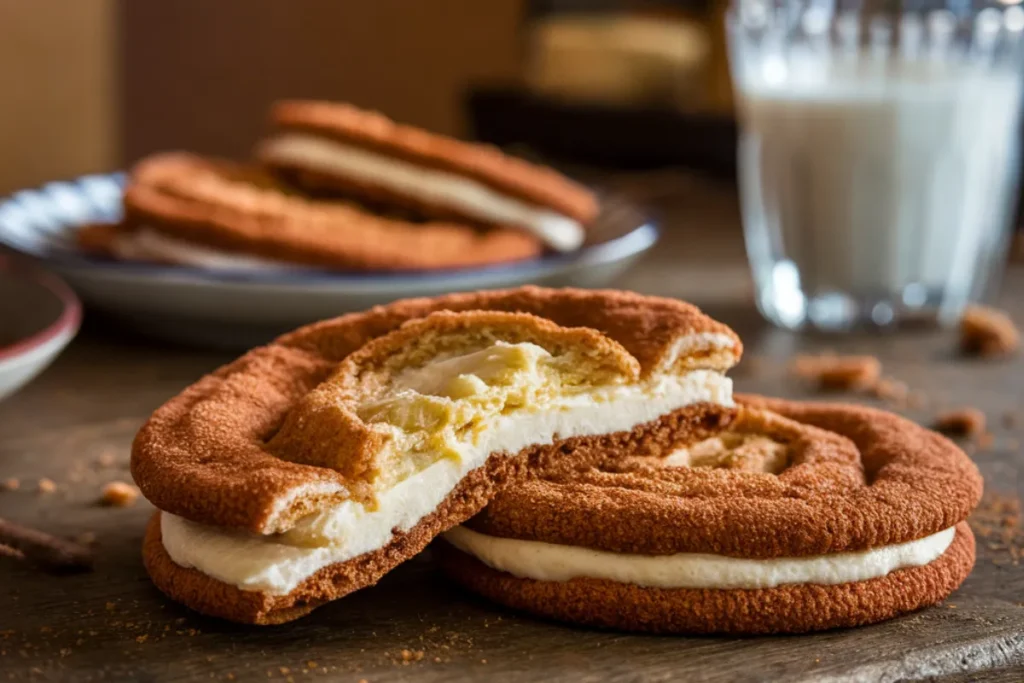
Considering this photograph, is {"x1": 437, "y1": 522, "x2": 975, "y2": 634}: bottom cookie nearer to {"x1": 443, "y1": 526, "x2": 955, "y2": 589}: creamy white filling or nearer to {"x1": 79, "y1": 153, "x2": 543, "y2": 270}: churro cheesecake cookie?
{"x1": 443, "y1": 526, "x2": 955, "y2": 589}: creamy white filling

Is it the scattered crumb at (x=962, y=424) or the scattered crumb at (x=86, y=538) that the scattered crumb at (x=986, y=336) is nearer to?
the scattered crumb at (x=962, y=424)

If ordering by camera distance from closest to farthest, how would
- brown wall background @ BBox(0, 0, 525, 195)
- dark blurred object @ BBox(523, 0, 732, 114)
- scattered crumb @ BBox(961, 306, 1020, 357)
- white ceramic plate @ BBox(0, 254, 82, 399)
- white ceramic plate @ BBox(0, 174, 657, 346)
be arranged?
Result: white ceramic plate @ BBox(0, 254, 82, 399)
white ceramic plate @ BBox(0, 174, 657, 346)
scattered crumb @ BBox(961, 306, 1020, 357)
brown wall background @ BBox(0, 0, 525, 195)
dark blurred object @ BBox(523, 0, 732, 114)

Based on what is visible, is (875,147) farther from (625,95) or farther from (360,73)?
(360,73)

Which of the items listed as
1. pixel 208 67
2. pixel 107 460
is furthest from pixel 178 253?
pixel 208 67

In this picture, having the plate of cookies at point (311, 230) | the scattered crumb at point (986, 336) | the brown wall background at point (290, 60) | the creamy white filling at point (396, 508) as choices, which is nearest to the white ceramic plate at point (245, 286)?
the plate of cookies at point (311, 230)

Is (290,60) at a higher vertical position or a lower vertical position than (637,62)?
lower

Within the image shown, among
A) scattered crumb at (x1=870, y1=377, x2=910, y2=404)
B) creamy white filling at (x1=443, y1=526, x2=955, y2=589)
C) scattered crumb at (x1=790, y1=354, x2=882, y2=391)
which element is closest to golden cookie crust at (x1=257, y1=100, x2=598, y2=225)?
scattered crumb at (x1=790, y1=354, x2=882, y2=391)

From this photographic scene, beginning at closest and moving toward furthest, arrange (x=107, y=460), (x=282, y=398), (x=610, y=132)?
(x=282, y=398) < (x=107, y=460) < (x=610, y=132)

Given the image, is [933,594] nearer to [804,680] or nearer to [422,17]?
[804,680]
